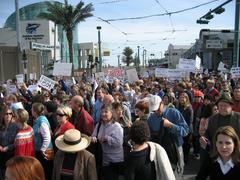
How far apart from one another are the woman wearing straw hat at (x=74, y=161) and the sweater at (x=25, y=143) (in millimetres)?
1619

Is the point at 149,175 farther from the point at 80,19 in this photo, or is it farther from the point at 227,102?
the point at 80,19

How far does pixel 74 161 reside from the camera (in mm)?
3895

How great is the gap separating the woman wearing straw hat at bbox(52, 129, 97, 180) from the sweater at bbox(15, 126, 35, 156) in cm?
162

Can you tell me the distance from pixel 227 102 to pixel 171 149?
1058mm

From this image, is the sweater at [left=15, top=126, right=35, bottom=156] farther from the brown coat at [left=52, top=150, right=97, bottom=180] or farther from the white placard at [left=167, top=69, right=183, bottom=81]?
the white placard at [left=167, top=69, right=183, bottom=81]

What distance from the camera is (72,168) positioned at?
3.84 metres

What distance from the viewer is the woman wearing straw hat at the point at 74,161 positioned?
149 inches

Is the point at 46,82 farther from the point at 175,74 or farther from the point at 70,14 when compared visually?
the point at 70,14

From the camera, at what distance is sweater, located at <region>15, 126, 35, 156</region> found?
5422mm

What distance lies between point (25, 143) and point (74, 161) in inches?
70.8

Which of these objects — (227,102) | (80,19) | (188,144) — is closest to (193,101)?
(188,144)

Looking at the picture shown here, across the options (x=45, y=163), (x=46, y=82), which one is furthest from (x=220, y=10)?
(x=45, y=163)

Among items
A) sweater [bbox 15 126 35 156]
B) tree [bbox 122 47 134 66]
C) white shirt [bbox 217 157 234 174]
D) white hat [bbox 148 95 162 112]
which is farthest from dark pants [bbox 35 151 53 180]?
tree [bbox 122 47 134 66]

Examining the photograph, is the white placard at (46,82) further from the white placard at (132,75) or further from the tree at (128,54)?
the tree at (128,54)
